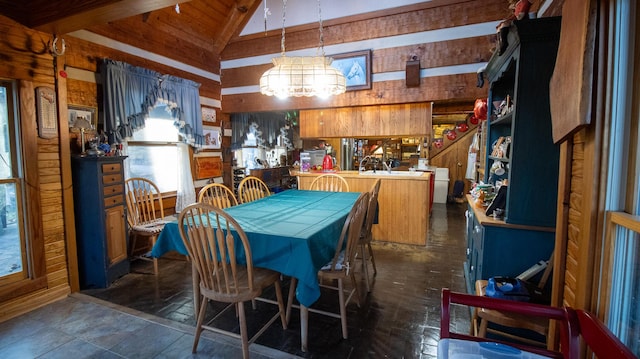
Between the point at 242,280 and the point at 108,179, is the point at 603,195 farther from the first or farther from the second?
the point at 108,179

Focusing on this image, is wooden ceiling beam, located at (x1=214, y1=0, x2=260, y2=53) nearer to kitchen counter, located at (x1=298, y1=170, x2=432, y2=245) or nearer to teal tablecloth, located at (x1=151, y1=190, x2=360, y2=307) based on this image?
kitchen counter, located at (x1=298, y1=170, x2=432, y2=245)

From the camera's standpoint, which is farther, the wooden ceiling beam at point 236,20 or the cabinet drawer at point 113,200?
the wooden ceiling beam at point 236,20

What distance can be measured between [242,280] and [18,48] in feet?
8.42

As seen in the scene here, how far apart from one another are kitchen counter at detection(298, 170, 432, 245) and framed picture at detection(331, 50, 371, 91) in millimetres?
1277

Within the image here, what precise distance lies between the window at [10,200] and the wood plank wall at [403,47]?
291 centimetres

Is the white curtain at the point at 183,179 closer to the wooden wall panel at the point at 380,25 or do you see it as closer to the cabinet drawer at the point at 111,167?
the cabinet drawer at the point at 111,167

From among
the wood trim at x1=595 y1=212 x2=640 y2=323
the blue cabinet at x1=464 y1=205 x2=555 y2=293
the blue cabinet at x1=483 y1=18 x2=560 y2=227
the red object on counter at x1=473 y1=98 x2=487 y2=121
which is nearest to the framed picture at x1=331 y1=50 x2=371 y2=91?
the red object on counter at x1=473 y1=98 x2=487 y2=121

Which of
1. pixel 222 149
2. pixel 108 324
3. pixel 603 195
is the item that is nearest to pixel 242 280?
pixel 108 324

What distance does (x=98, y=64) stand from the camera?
3.20 m

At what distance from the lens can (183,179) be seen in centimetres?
420

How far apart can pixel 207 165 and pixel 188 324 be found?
2.90 metres

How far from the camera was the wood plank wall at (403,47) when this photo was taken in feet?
12.1

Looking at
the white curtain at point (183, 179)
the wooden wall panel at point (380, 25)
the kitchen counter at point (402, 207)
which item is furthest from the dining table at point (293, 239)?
the wooden wall panel at point (380, 25)

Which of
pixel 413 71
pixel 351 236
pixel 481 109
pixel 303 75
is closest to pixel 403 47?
pixel 413 71
